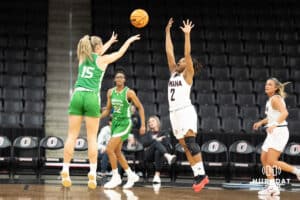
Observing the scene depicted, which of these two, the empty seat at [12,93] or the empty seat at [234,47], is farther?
the empty seat at [234,47]

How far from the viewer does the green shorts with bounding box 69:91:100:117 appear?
27.9 ft

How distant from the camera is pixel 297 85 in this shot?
1661cm

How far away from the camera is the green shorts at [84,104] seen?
27.9 feet

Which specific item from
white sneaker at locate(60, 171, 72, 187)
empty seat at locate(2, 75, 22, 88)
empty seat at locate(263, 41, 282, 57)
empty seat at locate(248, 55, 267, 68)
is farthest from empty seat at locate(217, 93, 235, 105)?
white sneaker at locate(60, 171, 72, 187)

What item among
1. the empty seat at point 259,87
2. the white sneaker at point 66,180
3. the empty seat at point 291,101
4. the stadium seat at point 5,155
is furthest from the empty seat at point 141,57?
the white sneaker at point 66,180

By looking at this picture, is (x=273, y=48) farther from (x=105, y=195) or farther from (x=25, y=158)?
(x=105, y=195)

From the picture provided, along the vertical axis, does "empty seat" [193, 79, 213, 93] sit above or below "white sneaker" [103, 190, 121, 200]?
above

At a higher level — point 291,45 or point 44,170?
point 291,45

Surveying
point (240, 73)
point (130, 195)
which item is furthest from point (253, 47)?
point (130, 195)

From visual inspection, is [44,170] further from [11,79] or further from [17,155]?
[11,79]

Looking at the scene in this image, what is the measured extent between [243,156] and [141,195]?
572cm

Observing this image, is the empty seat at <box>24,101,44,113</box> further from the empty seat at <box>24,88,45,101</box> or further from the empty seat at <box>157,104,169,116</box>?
the empty seat at <box>157,104,169,116</box>

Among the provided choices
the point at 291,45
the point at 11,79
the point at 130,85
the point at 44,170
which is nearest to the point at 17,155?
the point at 44,170

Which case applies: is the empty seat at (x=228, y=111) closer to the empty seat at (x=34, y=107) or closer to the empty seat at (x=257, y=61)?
the empty seat at (x=257, y=61)
